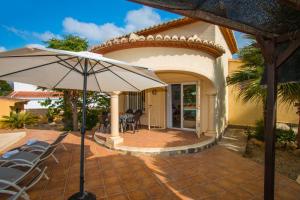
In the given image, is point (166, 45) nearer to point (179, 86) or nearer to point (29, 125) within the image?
point (179, 86)

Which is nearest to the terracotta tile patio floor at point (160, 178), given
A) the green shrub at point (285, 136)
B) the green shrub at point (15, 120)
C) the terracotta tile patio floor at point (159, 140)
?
the terracotta tile patio floor at point (159, 140)

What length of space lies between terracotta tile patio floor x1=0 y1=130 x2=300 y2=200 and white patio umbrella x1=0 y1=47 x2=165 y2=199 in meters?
1.07

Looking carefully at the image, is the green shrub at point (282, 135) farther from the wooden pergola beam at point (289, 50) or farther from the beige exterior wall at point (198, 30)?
the wooden pergola beam at point (289, 50)

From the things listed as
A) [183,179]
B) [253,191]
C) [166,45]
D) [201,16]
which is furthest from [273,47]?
[166,45]

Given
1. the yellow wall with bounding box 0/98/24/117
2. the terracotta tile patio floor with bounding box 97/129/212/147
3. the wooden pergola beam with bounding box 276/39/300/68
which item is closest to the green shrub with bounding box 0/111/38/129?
the yellow wall with bounding box 0/98/24/117

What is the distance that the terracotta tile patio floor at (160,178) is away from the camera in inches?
187

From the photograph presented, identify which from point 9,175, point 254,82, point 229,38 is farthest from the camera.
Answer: point 229,38

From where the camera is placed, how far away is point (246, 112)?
1508cm

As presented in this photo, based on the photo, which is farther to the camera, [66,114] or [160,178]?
[66,114]

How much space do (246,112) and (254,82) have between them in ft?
23.1

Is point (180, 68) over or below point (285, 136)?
over

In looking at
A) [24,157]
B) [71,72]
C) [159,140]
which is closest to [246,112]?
[159,140]

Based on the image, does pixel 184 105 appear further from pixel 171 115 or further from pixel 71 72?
pixel 71 72

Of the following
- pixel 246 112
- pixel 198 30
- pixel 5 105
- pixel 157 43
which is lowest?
pixel 246 112
